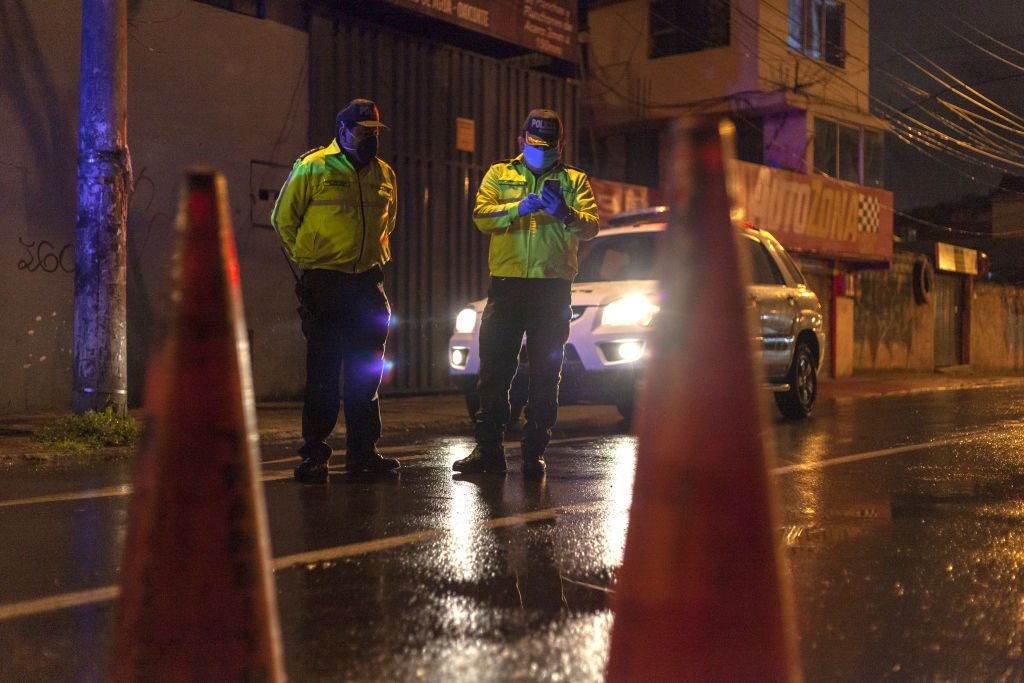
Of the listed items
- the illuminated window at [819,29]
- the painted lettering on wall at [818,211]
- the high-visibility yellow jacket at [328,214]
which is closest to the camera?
the high-visibility yellow jacket at [328,214]

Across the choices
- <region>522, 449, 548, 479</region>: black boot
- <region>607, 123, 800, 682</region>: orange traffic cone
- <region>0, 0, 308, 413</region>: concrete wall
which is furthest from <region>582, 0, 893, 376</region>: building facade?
<region>607, 123, 800, 682</region>: orange traffic cone

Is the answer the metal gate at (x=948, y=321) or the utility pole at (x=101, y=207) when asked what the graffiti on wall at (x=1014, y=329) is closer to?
the metal gate at (x=948, y=321)

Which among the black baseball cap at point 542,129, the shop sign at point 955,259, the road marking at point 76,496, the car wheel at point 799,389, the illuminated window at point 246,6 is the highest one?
the illuminated window at point 246,6

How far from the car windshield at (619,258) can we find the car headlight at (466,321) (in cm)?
117

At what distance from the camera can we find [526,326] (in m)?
6.66

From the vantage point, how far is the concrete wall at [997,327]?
32.9 metres

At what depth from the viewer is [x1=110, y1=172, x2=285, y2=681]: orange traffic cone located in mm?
2115

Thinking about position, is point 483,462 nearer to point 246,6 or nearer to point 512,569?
point 512,569

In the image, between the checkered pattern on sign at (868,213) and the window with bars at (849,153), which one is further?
the window with bars at (849,153)

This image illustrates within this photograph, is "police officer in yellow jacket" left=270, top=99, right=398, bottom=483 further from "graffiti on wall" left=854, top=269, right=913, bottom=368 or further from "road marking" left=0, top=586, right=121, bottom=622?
"graffiti on wall" left=854, top=269, right=913, bottom=368

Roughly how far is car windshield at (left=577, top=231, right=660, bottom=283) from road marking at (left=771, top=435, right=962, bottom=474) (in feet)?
8.69

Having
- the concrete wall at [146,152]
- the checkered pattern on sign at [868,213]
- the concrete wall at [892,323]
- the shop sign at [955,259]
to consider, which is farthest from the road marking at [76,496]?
the shop sign at [955,259]

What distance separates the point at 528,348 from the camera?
22.0 feet

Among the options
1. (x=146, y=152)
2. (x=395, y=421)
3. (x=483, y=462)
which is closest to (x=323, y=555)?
(x=483, y=462)
